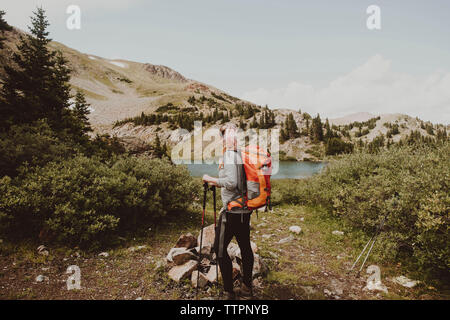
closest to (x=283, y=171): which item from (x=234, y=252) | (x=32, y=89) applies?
(x=32, y=89)

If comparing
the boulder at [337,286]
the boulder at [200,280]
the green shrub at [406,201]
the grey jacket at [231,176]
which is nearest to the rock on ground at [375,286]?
the boulder at [337,286]

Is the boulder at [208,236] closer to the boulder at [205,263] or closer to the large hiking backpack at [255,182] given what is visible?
the boulder at [205,263]

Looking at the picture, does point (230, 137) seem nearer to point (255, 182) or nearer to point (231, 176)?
point (231, 176)

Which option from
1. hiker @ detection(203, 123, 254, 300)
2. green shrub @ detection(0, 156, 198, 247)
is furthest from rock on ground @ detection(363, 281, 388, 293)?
green shrub @ detection(0, 156, 198, 247)

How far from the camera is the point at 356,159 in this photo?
41.4ft

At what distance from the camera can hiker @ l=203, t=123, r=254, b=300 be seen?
446 centimetres

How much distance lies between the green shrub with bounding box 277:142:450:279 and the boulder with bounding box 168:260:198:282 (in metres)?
5.75

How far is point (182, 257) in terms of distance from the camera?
6500 millimetres

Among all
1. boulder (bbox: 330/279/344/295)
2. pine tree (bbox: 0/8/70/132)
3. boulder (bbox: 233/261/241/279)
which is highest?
pine tree (bbox: 0/8/70/132)

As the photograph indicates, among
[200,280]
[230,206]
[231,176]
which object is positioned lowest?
[200,280]

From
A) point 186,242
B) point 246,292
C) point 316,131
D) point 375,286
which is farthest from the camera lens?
point 316,131

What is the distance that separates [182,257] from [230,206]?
302cm

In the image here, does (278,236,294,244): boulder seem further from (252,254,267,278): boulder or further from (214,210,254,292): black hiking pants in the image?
(214,210,254,292): black hiking pants
